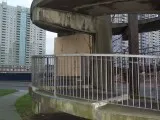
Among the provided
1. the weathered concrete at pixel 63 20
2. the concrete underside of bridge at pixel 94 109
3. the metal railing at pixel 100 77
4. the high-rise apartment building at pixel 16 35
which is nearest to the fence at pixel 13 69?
the high-rise apartment building at pixel 16 35

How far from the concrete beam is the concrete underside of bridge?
347 centimetres

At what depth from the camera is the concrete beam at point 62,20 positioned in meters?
12.8

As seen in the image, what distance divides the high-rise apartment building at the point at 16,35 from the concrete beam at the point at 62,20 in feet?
144

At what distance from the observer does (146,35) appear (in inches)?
1187

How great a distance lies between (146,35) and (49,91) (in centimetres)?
2067

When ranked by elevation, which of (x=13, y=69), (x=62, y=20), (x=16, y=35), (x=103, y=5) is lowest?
(x=13, y=69)

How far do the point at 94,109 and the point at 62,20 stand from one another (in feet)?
19.9

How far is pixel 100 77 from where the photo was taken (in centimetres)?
1020

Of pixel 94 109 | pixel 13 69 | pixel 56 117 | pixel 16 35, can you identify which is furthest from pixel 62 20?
pixel 16 35

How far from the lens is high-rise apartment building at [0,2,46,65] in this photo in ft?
193

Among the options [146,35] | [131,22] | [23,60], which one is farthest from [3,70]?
[131,22]

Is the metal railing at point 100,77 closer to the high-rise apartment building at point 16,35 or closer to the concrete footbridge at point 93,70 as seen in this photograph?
the concrete footbridge at point 93,70

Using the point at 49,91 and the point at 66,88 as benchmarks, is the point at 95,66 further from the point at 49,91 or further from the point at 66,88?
the point at 49,91

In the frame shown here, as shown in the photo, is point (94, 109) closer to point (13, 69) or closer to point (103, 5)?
point (103, 5)
